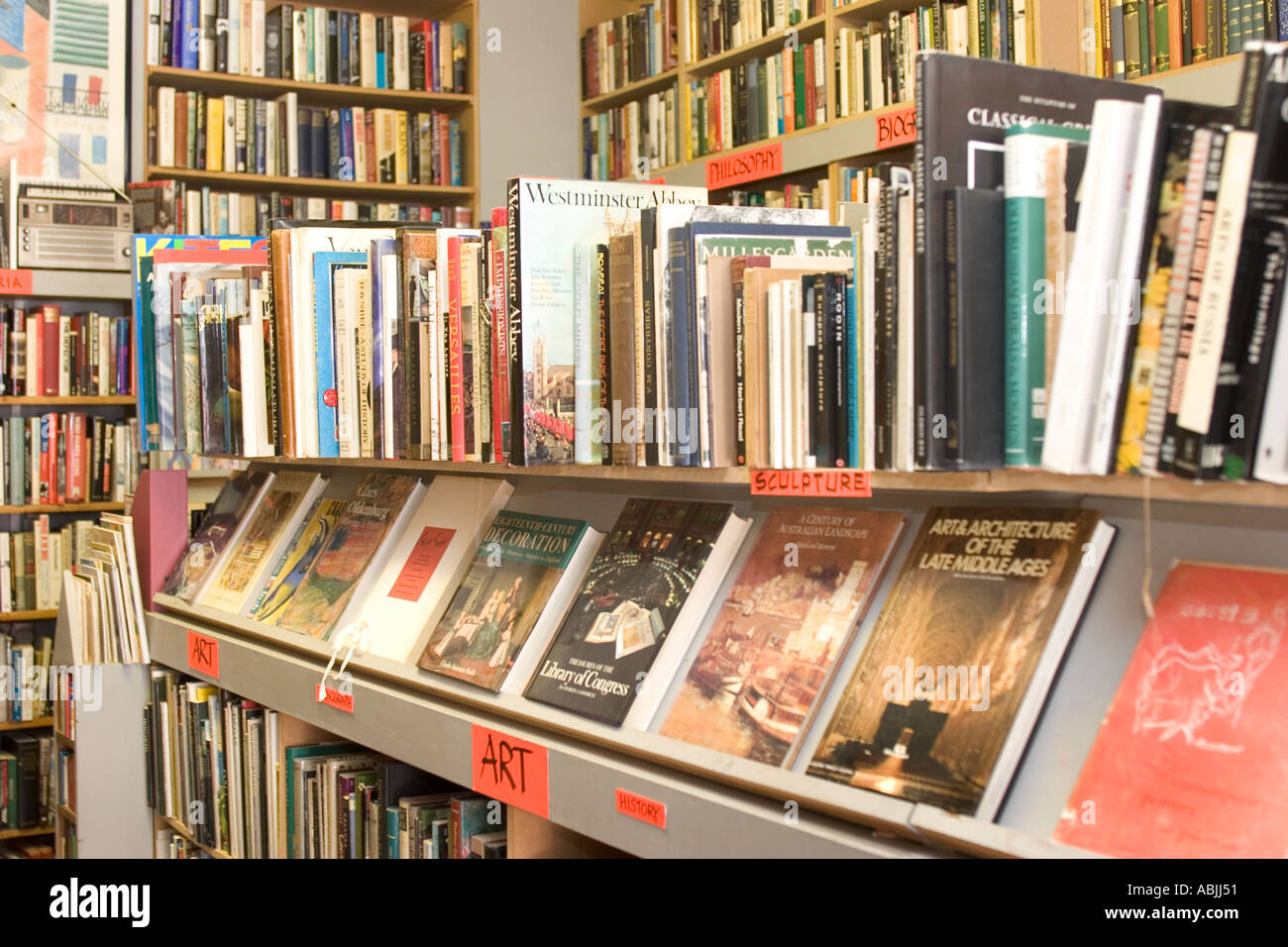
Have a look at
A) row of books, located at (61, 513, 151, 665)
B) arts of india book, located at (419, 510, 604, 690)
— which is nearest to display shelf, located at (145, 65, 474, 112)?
row of books, located at (61, 513, 151, 665)

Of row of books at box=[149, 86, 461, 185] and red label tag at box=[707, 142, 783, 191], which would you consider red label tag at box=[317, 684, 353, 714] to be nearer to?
red label tag at box=[707, 142, 783, 191]

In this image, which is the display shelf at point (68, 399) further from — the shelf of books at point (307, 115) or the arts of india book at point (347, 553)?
the arts of india book at point (347, 553)

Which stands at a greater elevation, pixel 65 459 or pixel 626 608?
pixel 65 459

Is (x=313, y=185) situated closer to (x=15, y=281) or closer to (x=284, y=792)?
(x=15, y=281)

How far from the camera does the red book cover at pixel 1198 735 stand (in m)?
0.98

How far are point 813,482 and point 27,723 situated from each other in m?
4.07

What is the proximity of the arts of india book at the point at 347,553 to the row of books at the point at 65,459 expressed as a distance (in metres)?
2.42

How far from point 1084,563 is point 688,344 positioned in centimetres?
52

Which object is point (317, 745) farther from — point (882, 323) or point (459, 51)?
point (459, 51)

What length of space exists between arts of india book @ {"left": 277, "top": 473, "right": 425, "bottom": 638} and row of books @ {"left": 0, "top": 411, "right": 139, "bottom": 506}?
7.95ft

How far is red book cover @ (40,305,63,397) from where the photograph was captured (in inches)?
173

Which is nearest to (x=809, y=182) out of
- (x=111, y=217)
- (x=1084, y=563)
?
(x=111, y=217)

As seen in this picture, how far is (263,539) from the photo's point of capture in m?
2.69

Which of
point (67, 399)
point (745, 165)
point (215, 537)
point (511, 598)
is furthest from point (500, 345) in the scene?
point (67, 399)
